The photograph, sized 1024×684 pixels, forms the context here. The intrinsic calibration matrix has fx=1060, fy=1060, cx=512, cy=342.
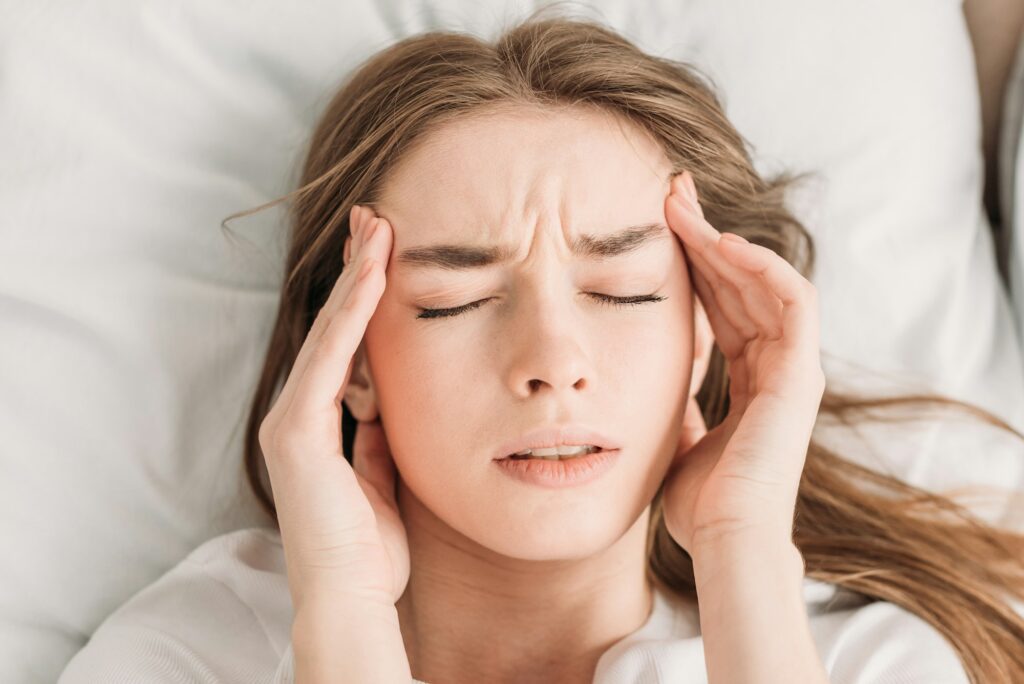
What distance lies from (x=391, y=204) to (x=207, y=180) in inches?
19.1

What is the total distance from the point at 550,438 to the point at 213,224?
81 cm

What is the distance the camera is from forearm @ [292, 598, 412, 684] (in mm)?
1319

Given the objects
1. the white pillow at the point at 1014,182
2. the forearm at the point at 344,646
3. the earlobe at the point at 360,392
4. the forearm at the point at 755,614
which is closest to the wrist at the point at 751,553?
the forearm at the point at 755,614

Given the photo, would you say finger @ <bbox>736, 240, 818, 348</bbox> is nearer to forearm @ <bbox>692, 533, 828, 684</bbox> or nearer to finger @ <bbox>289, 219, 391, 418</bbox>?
forearm @ <bbox>692, 533, 828, 684</bbox>

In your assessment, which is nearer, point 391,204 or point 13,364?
point 391,204

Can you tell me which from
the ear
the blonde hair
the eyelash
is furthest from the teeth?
the blonde hair

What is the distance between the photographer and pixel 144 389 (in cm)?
175

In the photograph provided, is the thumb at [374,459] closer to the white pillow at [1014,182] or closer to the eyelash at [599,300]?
the eyelash at [599,300]

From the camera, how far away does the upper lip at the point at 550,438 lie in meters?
1.32

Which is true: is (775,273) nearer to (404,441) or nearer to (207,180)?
(404,441)

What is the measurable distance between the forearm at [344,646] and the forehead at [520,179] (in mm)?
489

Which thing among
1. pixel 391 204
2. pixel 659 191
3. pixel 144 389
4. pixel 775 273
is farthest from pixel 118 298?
pixel 775 273

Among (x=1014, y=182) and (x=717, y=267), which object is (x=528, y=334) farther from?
(x=1014, y=182)

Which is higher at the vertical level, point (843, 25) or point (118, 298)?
point (843, 25)
